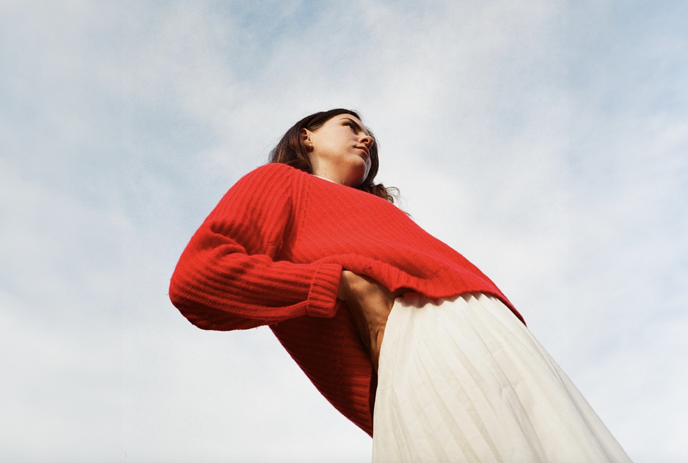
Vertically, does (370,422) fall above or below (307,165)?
below

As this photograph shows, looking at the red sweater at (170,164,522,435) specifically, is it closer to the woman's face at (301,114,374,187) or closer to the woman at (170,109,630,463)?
the woman at (170,109,630,463)

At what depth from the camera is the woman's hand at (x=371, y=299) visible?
5.97 ft

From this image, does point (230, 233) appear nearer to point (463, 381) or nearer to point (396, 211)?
point (396, 211)

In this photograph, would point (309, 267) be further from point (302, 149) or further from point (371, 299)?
point (302, 149)

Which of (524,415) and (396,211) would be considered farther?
(396,211)

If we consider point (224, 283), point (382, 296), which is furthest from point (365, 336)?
point (224, 283)

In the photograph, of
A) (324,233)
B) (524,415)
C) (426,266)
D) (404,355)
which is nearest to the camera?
(524,415)

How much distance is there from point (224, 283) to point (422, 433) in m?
0.69

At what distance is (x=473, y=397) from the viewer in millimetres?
1428

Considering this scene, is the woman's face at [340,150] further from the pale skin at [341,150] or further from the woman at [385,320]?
the woman at [385,320]

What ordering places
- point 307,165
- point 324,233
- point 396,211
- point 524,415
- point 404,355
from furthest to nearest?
point 307,165 → point 396,211 → point 324,233 → point 404,355 → point 524,415

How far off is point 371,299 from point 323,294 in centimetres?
18

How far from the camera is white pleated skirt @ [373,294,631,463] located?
135 cm

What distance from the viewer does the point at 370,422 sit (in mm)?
1885
